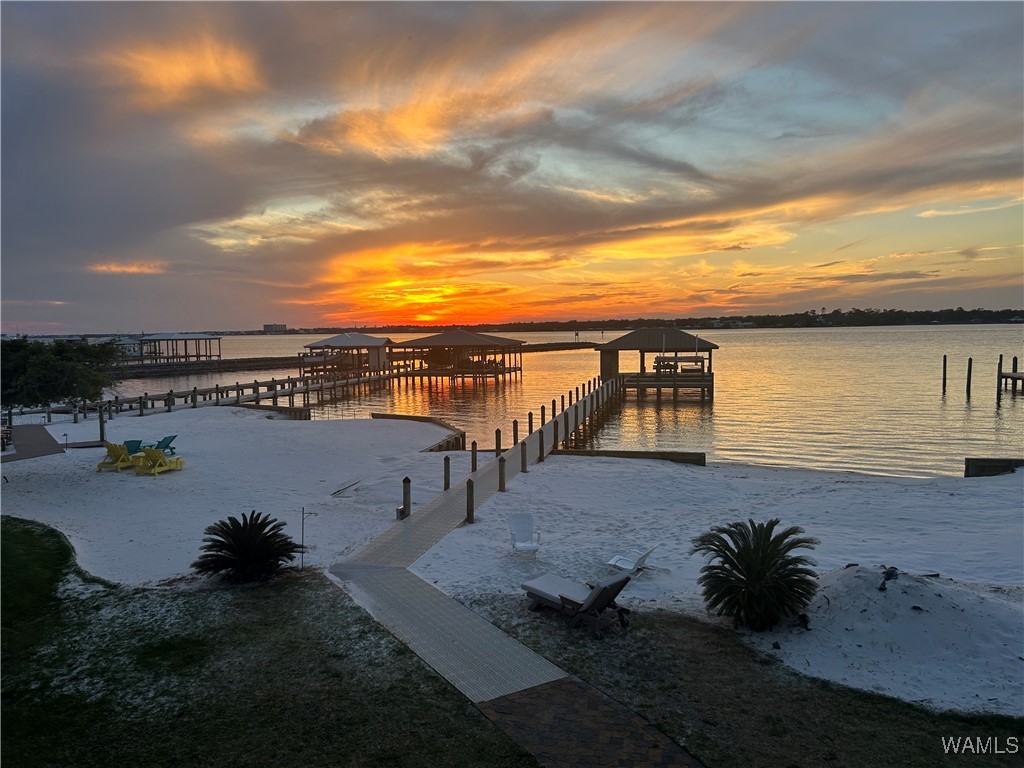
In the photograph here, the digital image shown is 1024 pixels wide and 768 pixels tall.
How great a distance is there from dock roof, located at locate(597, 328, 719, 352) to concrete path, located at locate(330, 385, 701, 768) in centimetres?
3624

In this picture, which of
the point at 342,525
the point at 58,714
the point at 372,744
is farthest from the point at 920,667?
the point at 342,525

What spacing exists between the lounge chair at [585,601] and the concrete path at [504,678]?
69 centimetres

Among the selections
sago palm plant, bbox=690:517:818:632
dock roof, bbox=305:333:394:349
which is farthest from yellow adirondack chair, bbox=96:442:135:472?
dock roof, bbox=305:333:394:349

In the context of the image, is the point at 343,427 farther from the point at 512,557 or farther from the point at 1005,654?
the point at 1005,654

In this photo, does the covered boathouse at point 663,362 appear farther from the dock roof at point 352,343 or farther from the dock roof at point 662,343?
the dock roof at point 352,343

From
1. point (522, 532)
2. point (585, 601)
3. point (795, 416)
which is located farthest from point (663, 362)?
point (585, 601)

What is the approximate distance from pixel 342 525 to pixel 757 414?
84.4ft

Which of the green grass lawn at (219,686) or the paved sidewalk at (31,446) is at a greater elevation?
the paved sidewalk at (31,446)

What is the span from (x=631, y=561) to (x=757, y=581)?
2.24 metres

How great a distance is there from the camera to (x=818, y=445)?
23.5 meters

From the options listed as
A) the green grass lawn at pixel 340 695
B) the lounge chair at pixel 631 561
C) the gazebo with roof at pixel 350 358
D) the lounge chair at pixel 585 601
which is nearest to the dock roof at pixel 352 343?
the gazebo with roof at pixel 350 358

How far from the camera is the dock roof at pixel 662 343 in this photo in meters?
44.5

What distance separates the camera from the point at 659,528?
11570 mm

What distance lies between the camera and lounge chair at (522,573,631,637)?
6.94 m
